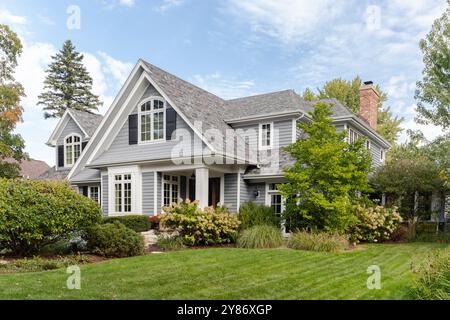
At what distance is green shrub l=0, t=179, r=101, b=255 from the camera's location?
321 inches

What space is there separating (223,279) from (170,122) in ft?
29.8

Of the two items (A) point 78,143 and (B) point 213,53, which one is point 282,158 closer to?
(B) point 213,53

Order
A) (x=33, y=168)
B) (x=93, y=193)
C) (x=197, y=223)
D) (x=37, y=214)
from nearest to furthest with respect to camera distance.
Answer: (x=37, y=214) → (x=197, y=223) → (x=93, y=193) → (x=33, y=168)

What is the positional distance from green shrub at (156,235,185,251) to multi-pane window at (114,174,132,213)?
443 cm

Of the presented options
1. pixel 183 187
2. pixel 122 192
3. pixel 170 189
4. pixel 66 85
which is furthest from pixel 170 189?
pixel 66 85

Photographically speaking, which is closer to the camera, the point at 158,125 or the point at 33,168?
the point at 158,125

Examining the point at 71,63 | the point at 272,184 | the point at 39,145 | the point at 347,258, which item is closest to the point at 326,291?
the point at 347,258

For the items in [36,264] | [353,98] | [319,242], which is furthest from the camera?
[353,98]

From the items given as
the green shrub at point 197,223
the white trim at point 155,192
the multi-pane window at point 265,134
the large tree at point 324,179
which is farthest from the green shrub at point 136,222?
the multi-pane window at point 265,134

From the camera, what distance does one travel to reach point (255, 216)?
12.7 m

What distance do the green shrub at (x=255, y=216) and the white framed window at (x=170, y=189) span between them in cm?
385

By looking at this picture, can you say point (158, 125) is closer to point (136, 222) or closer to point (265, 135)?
point (136, 222)

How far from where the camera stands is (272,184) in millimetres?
14562
